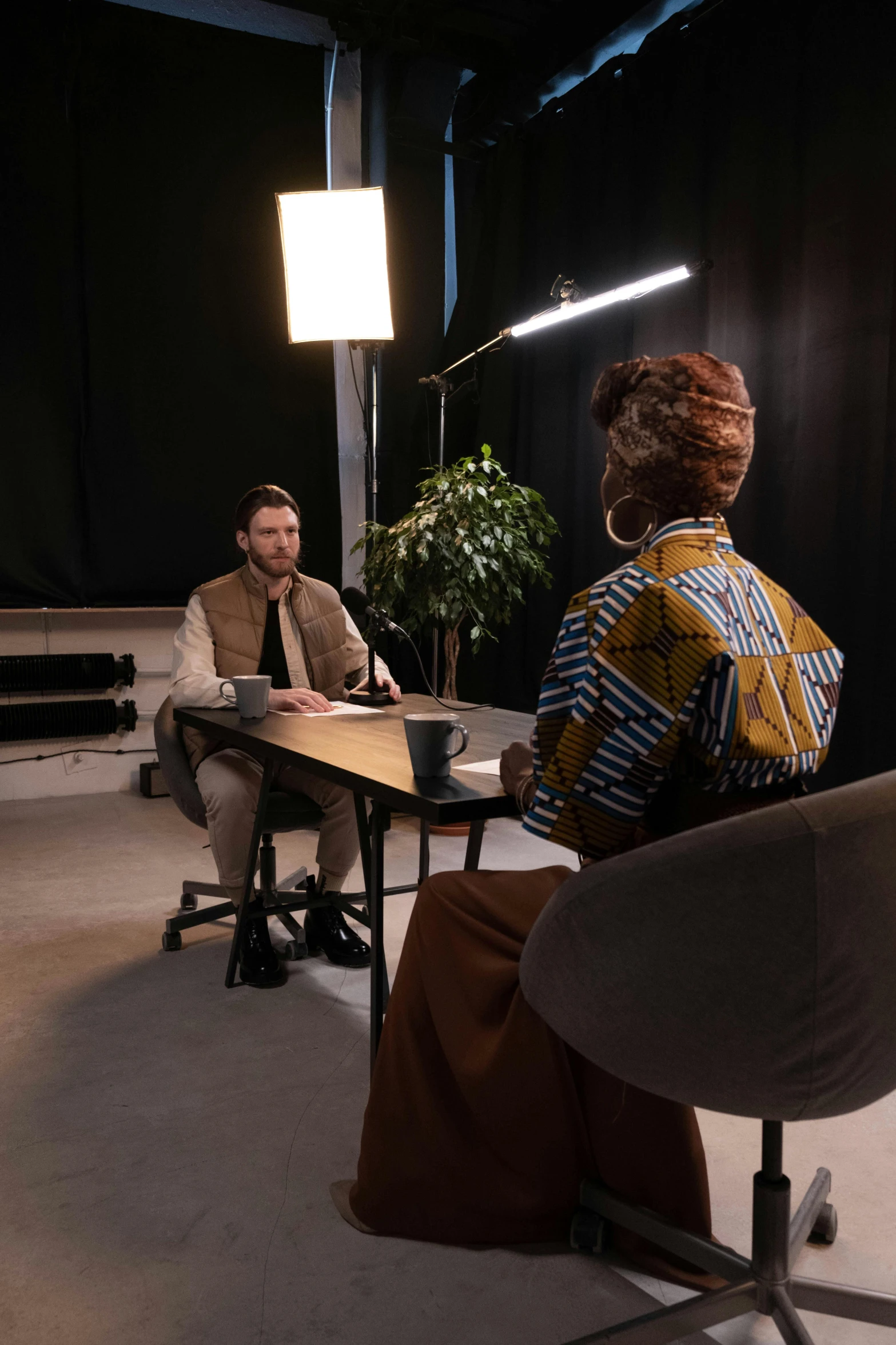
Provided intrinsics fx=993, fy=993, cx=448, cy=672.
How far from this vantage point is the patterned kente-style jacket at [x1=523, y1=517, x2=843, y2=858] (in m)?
1.08

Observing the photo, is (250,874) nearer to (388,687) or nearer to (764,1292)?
(388,687)

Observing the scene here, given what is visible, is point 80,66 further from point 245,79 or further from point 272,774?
point 272,774

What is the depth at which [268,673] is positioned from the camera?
2834mm

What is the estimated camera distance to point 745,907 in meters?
0.95

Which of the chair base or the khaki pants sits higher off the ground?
the khaki pants

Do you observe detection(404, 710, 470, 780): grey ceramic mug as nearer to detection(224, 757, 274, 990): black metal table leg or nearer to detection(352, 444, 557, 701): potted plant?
detection(224, 757, 274, 990): black metal table leg

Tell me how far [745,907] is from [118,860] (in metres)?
2.93

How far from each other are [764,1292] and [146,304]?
454 cm

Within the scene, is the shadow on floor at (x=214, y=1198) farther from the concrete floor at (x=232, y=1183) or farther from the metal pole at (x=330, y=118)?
the metal pole at (x=330, y=118)

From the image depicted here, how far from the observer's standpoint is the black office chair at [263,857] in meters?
2.43

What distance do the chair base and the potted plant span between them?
2.55 metres

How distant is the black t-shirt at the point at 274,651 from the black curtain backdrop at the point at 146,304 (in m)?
2.00

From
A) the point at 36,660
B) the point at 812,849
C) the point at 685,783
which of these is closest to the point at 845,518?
the point at 685,783

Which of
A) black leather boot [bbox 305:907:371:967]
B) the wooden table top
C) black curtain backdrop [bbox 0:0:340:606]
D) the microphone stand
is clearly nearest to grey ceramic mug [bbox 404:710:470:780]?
the wooden table top
